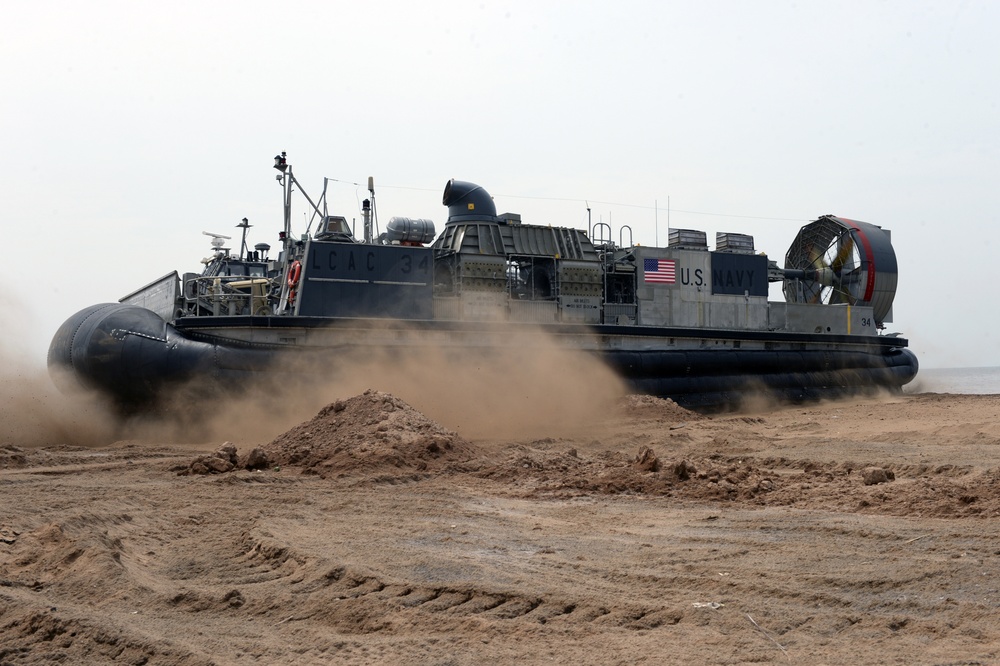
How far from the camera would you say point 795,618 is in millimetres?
3117

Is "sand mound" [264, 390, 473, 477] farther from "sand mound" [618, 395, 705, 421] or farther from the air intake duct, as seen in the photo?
the air intake duct

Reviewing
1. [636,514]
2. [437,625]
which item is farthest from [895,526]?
[437,625]

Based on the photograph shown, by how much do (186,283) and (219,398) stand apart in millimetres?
2785

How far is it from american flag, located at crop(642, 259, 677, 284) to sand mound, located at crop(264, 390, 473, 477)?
7.19 metres

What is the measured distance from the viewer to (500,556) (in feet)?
13.9

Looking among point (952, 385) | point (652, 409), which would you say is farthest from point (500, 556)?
point (952, 385)

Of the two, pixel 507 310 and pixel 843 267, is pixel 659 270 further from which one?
pixel 843 267

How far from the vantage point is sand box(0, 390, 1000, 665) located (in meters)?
3.03

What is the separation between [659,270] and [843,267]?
4.69 metres

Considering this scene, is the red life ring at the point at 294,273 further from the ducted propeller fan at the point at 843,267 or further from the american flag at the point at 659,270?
the ducted propeller fan at the point at 843,267

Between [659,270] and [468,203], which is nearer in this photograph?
[468,203]

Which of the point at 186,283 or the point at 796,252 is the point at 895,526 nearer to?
the point at 186,283

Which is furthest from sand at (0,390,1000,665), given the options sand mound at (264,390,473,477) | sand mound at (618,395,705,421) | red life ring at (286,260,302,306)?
red life ring at (286,260,302,306)

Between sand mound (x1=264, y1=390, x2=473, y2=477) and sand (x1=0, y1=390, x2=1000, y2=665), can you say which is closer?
sand (x1=0, y1=390, x2=1000, y2=665)
